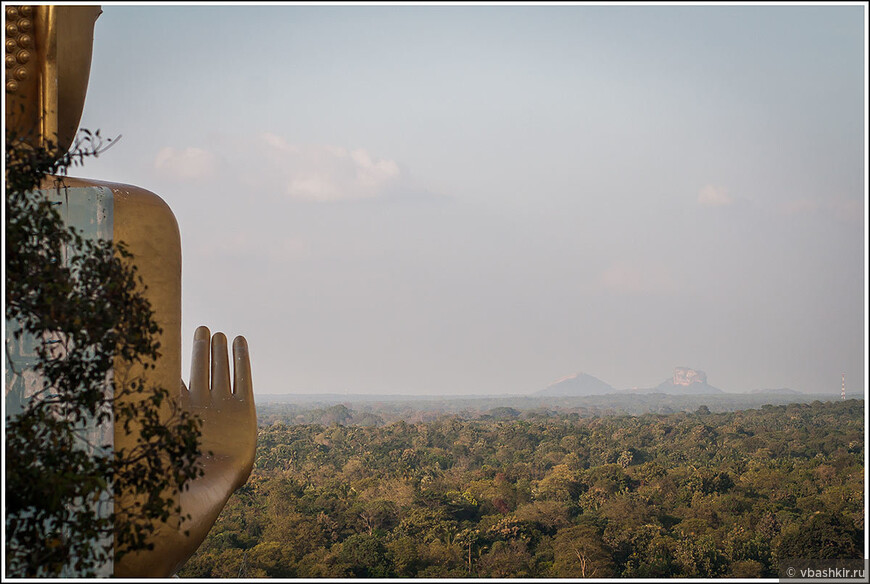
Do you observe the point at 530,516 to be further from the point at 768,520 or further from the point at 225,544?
the point at 225,544

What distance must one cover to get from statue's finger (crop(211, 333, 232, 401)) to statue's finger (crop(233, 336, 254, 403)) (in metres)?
0.04

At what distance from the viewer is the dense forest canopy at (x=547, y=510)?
86.5 ft

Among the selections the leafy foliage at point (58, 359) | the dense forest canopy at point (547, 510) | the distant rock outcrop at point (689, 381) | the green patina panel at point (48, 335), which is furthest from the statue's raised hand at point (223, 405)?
the distant rock outcrop at point (689, 381)

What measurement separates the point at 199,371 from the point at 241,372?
214 mm

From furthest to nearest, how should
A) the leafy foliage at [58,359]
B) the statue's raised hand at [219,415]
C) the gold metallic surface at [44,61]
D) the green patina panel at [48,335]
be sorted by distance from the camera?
1. the statue's raised hand at [219,415]
2. the gold metallic surface at [44,61]
3. the green patina panel at [48,335]
4. the leafy foliage at [58,359]

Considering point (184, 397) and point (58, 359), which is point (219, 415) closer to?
point (184, 397)

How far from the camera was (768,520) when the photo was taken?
27906 millimetres

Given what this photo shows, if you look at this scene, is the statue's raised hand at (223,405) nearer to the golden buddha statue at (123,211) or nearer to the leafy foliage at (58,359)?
the golden buddha statue at (123,211)

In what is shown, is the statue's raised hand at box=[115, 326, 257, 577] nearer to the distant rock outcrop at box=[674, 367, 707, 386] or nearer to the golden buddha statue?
the golden buddha statue

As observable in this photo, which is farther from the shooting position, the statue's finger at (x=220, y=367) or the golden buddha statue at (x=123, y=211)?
the statue's finger at (x=220, y=367)

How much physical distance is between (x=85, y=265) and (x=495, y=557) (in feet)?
84.2

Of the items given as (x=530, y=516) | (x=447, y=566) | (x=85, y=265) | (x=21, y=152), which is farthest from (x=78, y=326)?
(x=530, y=516)

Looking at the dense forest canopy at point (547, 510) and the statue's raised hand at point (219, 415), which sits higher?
the statue's raised hand at point (219, 415)

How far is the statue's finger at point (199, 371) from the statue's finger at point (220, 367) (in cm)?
4
